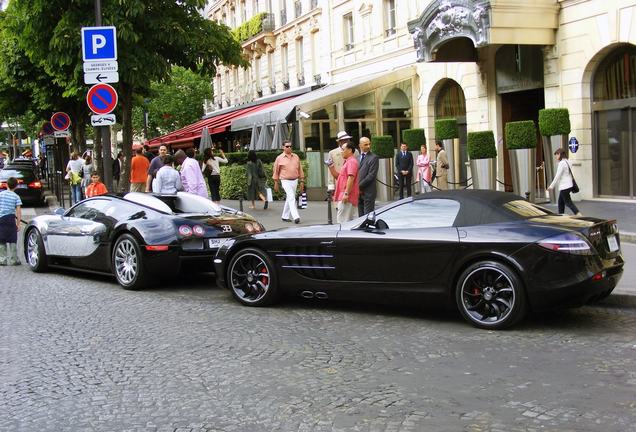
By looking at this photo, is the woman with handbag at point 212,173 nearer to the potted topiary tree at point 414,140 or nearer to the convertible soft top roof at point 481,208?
the potted topiary tree at point 414,140

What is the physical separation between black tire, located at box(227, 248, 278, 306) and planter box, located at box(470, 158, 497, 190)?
1114 centimetres

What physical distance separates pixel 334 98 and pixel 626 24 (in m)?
10.1

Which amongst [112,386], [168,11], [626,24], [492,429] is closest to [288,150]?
[168,11]

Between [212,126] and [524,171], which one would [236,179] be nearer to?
[212,126]

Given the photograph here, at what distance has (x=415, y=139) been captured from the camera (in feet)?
70.8

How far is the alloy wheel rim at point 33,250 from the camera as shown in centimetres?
1134

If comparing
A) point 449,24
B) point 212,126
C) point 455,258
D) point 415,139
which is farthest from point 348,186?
point 212,126

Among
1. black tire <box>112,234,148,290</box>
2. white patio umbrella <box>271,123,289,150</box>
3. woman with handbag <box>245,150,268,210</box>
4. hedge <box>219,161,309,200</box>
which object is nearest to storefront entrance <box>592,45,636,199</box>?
woman with handbag <box>245,150,268,210</box>

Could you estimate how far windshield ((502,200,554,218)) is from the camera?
7.05 m

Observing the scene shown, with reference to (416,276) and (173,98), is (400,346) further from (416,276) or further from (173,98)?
(173,98)

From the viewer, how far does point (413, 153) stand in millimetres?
21750

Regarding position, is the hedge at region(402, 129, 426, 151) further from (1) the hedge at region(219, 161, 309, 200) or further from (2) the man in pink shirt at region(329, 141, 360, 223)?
(2) the man in pink shirt at region(329, 141, 360, 223)

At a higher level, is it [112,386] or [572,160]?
[572,160]

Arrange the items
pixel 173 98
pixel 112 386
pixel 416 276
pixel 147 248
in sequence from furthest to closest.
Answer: pixel 173 98 → pixel 147 248 → pixel 416 276 → pixel 112 386
